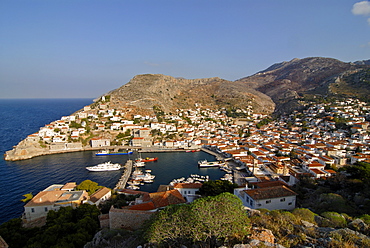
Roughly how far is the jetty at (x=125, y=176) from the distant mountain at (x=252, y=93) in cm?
2685

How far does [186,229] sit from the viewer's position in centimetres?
599

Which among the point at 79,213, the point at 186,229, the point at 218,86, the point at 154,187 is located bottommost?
the point at 154,187

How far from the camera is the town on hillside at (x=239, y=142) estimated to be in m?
13.4

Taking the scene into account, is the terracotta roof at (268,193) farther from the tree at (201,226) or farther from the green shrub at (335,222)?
the tree at (201,226)

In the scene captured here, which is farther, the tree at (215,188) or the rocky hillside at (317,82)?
the rocky hillside at (317,82)

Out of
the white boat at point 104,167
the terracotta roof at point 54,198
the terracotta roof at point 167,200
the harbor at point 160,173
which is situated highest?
the terracotta roof at point 167,200

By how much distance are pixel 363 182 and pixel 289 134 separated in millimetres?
24419

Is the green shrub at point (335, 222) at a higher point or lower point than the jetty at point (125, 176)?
higher

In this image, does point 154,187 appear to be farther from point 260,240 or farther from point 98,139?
point 98,139

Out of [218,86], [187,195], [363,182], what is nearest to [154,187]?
[187,195]


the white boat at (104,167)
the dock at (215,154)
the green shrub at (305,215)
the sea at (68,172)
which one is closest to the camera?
the green shrub at (305,215)

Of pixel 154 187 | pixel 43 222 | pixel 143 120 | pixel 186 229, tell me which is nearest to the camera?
pixel 186 229

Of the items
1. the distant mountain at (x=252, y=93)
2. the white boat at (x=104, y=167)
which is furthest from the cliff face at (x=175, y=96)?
the white boat at (x=104, y=167)

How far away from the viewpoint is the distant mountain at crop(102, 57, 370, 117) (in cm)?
5809
